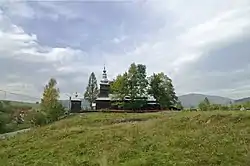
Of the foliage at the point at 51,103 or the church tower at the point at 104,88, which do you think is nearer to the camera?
the foliage at the point at 51,103

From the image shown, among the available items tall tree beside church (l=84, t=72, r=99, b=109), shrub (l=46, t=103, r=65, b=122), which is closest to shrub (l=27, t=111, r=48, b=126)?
shrub (l=46, t=103, r=65, b=122)

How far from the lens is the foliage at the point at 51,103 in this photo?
1490 inches

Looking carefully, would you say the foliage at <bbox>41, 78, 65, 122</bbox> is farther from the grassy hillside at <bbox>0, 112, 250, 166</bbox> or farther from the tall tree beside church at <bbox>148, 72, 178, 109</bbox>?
the grassy hillside at <bbox>0, 112, 250, 166</bbox>

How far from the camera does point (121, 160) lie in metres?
13.1

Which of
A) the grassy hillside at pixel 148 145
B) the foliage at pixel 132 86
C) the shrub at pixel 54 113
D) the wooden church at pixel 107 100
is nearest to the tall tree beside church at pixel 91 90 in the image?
the wooden church at pixel 107 100

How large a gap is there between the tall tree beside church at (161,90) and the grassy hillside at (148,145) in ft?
90.2

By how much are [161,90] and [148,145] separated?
3403 centimetres

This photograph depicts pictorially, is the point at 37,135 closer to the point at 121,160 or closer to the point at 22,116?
the point at 121,160

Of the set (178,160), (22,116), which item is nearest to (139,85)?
(22,116)

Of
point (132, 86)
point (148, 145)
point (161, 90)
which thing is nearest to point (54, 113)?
point (132, 86)

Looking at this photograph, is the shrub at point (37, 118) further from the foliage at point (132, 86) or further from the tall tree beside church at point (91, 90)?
the tall tree beside church at point (91, 90)

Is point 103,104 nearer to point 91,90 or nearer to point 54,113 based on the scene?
point 54,113

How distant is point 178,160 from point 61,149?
589 cm

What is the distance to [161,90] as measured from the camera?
159 feet
